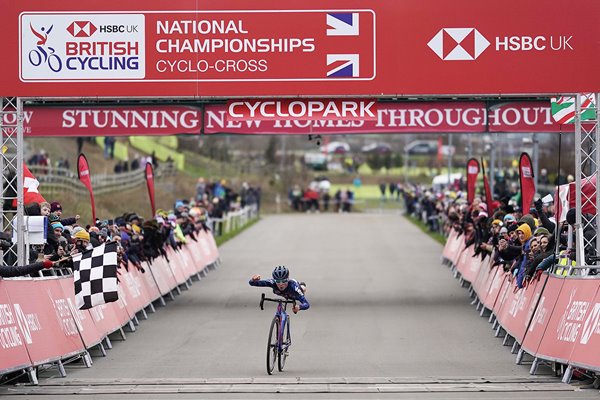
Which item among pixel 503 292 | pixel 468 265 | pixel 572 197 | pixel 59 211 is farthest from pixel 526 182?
pixel 59 211

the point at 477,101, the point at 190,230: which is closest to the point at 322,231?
the point at 190,230

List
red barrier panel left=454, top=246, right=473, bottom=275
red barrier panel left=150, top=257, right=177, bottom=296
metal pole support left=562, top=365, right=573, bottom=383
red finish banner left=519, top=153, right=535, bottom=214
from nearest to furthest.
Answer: metal pole support left=562, top=365, right=573, bottom=383
red finish banner left=519, top=153, right=535, bottom=214
red barrier panel left=150, top=257, right=177, bottom=296
red barrier panel left=454, top=246, right=473, bottom=275

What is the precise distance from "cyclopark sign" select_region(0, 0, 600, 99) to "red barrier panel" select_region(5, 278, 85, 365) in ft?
14.3

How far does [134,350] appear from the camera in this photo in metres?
16.8

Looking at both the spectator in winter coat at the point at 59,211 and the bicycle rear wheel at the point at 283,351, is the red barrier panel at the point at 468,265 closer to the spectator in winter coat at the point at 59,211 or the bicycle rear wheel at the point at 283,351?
the spectator in winter coat at the point at 59,211

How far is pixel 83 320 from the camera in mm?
15492

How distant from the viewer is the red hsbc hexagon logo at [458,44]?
1808 centimetres

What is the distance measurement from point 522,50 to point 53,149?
3899 centimetres

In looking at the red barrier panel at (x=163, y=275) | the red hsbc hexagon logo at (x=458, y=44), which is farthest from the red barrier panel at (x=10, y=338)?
the red barrier panel at (x=163, y=275)

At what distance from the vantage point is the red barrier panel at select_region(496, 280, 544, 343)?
1554cm

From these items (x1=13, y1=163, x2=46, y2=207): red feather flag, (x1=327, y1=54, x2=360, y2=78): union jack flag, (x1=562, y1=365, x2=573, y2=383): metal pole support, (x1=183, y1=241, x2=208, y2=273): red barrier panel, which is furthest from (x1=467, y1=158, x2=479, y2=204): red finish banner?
(x1=562, y1=365, x2=573, y2=383): metal pole support

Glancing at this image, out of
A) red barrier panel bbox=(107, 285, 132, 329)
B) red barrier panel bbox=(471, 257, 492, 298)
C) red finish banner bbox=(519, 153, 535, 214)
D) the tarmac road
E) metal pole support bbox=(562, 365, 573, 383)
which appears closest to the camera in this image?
the tarmac road

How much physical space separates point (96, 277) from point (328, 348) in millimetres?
3680

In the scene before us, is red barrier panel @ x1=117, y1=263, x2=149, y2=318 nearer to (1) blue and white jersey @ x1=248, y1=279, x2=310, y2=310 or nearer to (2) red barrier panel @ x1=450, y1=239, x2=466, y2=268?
(1) blue and white jersey @ x1=248, y1=279, x2=310, y2=310
